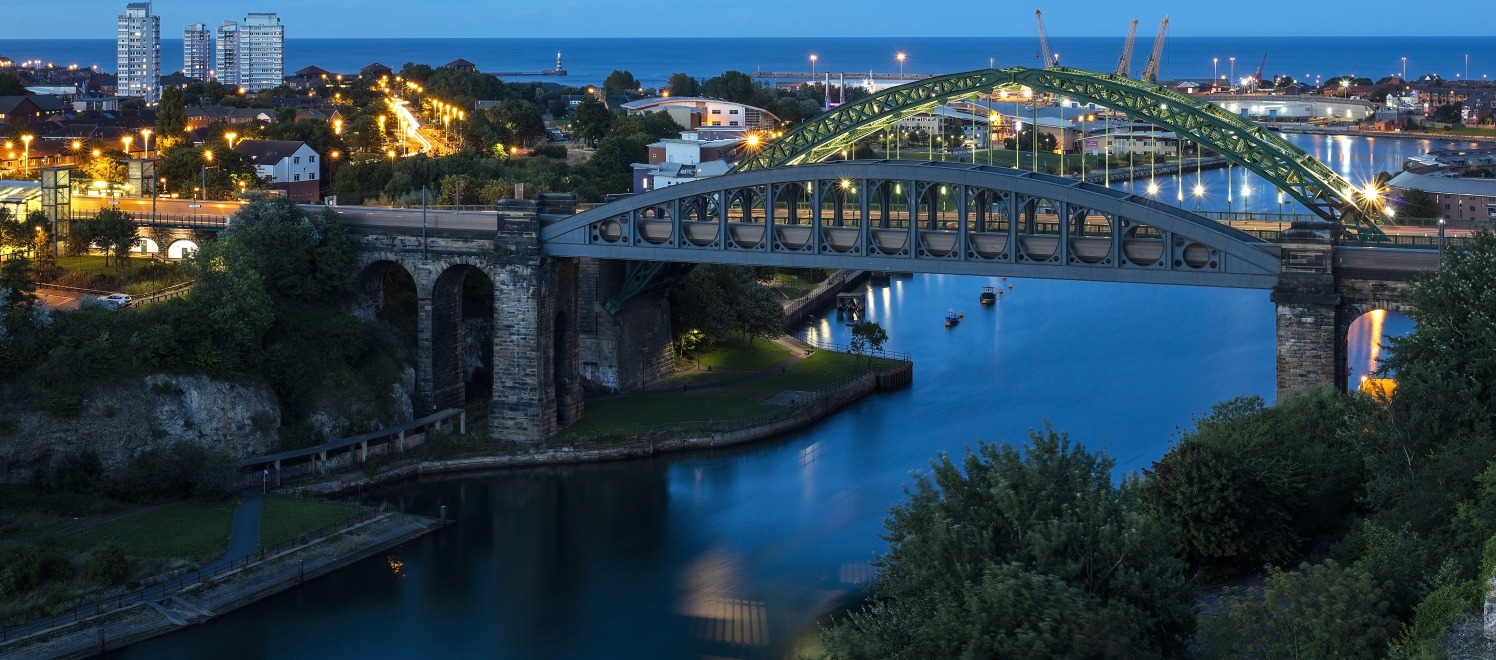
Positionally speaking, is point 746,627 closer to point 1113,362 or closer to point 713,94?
point 1113,362

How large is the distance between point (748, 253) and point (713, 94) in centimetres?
9227

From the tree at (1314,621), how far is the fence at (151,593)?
19.8m

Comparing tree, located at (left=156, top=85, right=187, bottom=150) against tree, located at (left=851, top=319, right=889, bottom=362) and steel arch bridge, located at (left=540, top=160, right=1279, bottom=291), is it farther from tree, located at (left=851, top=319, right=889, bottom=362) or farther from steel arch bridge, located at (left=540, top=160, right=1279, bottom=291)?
steel arch bridge, located at (left=540, top=160, right=1279, bottom=291)

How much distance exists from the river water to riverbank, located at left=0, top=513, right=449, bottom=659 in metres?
0.31

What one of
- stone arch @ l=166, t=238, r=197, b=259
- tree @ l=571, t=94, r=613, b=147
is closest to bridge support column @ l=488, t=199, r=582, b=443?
stone arch @ l=166, t=238, r=197, b=259

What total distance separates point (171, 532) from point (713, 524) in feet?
39.3

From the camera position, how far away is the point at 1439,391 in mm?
28516

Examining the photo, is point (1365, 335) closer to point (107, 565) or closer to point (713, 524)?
point (713, 524)

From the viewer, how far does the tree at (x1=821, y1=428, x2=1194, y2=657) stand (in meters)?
20.8

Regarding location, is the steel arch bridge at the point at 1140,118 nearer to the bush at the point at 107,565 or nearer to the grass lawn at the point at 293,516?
the grass lawn at the point at 293,516

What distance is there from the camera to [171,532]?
34812 mm

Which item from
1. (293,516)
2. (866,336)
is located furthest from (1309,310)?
(293,516)

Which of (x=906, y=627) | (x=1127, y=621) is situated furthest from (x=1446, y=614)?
(x=906, y=627)

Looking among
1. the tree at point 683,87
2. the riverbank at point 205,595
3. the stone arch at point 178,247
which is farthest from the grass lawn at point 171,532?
the tree at point 683,87
